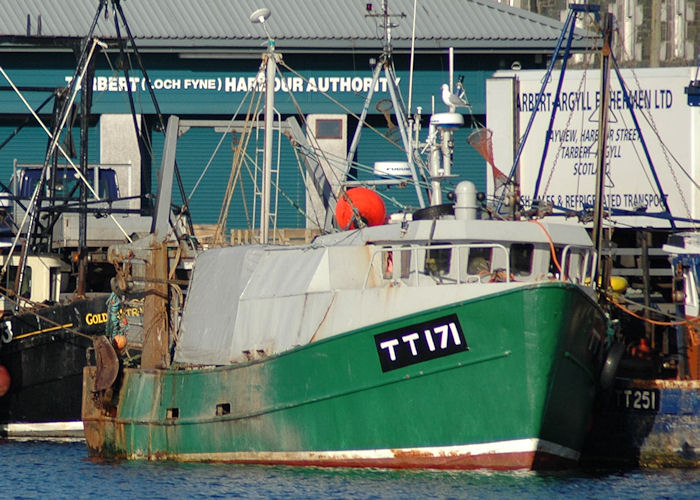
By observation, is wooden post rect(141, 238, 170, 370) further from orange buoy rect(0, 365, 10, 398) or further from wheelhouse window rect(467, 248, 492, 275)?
wheelhouse window rect(467, 248, 492, 275)

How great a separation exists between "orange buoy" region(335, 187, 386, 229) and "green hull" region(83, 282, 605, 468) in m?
2.97

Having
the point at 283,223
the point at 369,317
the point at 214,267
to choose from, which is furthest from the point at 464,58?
the point at 369,317

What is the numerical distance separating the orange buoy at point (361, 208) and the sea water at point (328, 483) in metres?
4.11

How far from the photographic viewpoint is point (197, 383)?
19922 mm

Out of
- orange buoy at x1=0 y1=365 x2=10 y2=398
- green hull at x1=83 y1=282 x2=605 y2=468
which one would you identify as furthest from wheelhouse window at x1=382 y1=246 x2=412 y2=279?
orange buoy at x1=0 y1=365 x2=10 y2=398

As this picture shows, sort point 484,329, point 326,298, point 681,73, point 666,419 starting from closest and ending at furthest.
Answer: point 484,329 → point 326,298 → point 666,419 → point 681,73

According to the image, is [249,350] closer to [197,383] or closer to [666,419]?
[197,383]

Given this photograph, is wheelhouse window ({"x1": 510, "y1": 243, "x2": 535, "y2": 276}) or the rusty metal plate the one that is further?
the rusty metal plate

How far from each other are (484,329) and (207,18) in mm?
22850

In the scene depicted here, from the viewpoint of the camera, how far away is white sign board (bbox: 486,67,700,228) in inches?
1115

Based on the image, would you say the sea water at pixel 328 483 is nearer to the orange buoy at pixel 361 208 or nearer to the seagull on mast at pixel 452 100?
the orange buoy at pixel 361 208

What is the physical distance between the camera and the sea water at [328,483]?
16750 millimetres

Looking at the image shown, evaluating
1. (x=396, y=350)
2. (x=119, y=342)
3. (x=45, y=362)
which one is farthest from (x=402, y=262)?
(x=45, y=362)

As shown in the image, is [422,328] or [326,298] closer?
[422,328]
